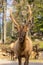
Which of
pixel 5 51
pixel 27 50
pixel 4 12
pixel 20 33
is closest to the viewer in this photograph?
pixel 20 33

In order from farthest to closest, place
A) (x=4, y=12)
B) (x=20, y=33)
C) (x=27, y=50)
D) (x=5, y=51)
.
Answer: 1. (x=4, y=12)
2. (x=5, y=51)
3. (x=27, y=50)
4. (x=20, y=33)

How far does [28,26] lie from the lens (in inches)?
493

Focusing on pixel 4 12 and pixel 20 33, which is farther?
pixel 4 12

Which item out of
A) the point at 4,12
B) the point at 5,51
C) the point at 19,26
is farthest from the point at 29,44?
the point at 4,12

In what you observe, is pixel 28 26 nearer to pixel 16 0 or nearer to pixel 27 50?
pixel 27 50

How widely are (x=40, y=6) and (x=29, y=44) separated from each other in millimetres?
18901

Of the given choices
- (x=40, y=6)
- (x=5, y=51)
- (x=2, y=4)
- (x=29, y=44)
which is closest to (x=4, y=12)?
(x=2, y=4)

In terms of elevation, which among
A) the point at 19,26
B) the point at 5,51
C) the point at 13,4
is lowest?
the point at 5,51

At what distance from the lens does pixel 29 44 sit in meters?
13.3

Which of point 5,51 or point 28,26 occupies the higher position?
point 28,26

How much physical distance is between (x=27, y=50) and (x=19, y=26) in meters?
1.30

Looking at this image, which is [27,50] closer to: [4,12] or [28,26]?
[28,26]

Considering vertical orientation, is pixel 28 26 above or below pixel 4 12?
above

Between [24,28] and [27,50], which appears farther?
[27,50]
